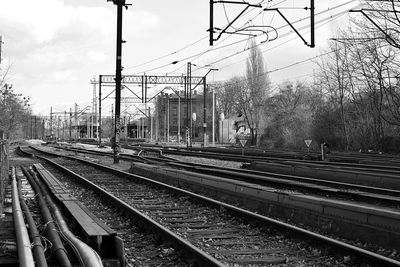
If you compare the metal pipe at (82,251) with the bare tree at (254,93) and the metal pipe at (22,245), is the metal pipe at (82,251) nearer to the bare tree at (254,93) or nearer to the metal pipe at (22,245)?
the metal pipe at (22,245)

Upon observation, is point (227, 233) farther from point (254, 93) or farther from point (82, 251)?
point (254, 93)

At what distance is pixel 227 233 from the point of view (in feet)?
29.3

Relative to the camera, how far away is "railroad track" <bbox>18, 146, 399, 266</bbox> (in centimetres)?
706

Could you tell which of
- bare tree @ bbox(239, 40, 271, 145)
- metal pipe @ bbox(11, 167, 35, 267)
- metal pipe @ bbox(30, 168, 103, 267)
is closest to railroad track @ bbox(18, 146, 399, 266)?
metal pipe @ bbox(30, 168, 103, 267)

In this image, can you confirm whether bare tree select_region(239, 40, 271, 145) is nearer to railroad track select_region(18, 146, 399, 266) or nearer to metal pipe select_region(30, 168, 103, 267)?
railroad track select_region(18, 146, 399, 266)

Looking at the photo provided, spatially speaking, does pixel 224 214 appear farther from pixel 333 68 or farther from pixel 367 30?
pixel 333 68

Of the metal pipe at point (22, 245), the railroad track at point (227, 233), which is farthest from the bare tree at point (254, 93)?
the metal pipe at point (22, 245)

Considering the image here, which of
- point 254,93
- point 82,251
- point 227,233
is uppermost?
point 254,93

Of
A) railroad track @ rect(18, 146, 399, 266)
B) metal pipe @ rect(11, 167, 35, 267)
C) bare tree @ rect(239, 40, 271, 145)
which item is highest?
bare tree @ rect(239, 40, 271, 145)

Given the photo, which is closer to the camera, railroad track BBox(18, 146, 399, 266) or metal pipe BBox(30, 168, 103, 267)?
metal pipe BBox(30, 168, 103, 267)

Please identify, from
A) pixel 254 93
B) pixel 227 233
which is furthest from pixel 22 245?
pixel 254 93

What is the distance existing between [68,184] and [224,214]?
939 centimetres

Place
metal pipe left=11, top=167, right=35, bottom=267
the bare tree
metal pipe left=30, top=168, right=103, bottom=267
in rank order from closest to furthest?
metal pipe left=11, top=167, right=35, bottom=267, metal pipe left=30, top=168, right=103, bottom=267, the bare tree

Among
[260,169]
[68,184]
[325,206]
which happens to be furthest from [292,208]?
[260,169]
